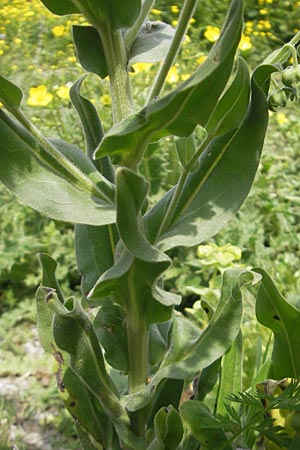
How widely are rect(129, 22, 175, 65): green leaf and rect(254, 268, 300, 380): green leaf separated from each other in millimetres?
445

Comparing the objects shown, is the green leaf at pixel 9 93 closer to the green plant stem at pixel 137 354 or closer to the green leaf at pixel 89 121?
the green leaf at pixel 89 121

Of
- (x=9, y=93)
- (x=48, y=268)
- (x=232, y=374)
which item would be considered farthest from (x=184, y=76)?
(x=9, y=93)

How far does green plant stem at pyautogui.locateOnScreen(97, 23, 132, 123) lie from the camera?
41.6 inches

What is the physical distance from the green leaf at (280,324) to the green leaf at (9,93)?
551 millimetres

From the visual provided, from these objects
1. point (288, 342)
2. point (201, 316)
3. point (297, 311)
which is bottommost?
point (201, 316)

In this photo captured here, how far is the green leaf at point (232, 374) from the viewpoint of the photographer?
1.51 meters

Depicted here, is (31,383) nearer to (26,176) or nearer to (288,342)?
(288,342)

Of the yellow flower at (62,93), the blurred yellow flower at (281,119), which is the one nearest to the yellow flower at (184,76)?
the blurred yellow flower at (281,119)

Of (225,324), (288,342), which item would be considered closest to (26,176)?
(225,324)

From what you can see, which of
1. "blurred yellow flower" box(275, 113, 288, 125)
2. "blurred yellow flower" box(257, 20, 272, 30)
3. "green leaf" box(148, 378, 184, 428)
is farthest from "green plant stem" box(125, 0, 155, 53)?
"blurred yellow flower" box(257, 20, 272, 30)

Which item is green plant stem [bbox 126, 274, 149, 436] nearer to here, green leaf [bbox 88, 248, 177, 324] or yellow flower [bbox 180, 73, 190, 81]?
green leaf [bbox 88, 248, 177, 324]

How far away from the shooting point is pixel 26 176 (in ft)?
3.45

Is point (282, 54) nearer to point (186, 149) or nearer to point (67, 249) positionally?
point (186, 149)

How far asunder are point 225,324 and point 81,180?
369 millimetres
